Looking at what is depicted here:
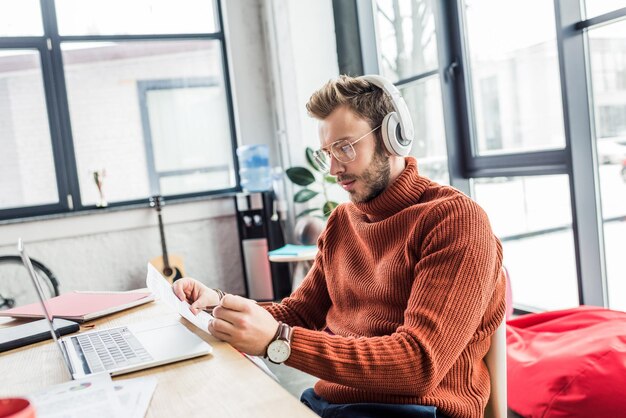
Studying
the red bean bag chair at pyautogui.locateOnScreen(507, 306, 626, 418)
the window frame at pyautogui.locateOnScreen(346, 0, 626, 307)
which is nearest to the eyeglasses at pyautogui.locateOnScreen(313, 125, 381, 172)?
the red bean bag chair at pyautogui.locateOnScreen(507, 306, 626, 418)

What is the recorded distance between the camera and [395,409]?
1100 mm

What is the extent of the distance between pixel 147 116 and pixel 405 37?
1.99m

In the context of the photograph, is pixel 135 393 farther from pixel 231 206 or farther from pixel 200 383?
pixel 231 206

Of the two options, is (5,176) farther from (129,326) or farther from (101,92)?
(129,326)

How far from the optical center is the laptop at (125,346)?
39.4 inches

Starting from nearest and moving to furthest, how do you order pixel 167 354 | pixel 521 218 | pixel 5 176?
pixel 167 354 < pixel 521 218 < pixel 5 176

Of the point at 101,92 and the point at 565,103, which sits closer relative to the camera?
the point at 565,103

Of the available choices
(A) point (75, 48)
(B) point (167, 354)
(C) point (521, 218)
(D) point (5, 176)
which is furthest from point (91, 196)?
(B) point (167, 354)

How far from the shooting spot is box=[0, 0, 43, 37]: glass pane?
4.06 m

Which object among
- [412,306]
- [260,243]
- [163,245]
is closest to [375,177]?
[412,306]

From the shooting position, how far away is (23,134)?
4105mm

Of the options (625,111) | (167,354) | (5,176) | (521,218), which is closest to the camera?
(167,354)

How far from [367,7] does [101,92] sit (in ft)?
6.58

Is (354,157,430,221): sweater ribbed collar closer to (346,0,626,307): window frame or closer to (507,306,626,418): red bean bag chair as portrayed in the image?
(507,306,626,418): red bean bag chair
